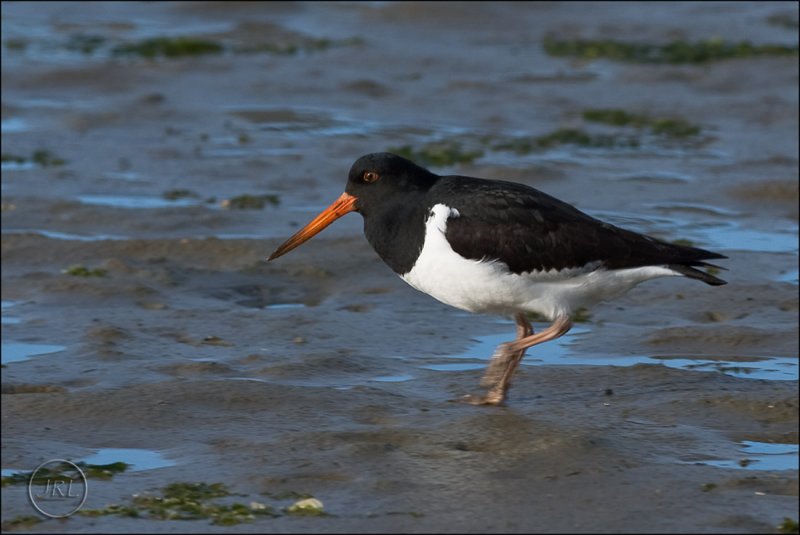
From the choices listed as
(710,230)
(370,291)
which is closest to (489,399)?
(370,291)

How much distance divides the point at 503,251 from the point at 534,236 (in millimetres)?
178

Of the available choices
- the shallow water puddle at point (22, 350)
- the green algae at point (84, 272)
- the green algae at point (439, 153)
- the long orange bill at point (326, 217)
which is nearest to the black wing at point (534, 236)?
the long orange bill at point (326, 217)

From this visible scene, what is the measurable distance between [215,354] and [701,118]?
20.5ft

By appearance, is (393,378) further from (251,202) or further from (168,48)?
(168,48)

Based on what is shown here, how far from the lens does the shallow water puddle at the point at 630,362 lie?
7.18 meters

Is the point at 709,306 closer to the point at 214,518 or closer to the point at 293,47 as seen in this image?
the point at 214,518

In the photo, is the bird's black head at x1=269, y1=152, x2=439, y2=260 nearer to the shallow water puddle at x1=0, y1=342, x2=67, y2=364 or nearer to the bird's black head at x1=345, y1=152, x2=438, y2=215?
the bird's black head at x1=345, y1=152, x2=438, y2=215

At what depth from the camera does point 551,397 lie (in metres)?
6.82

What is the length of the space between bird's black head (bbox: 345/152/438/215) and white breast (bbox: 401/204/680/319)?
32 centimetres

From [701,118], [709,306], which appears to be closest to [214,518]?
[709,306]

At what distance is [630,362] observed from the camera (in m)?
7.35

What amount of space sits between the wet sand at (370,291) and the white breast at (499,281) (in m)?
0.45

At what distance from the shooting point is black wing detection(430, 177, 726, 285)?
6504 millimetres

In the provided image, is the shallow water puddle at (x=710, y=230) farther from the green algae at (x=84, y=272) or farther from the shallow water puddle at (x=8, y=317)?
the shallow water puddle at (x=8, y=317)
